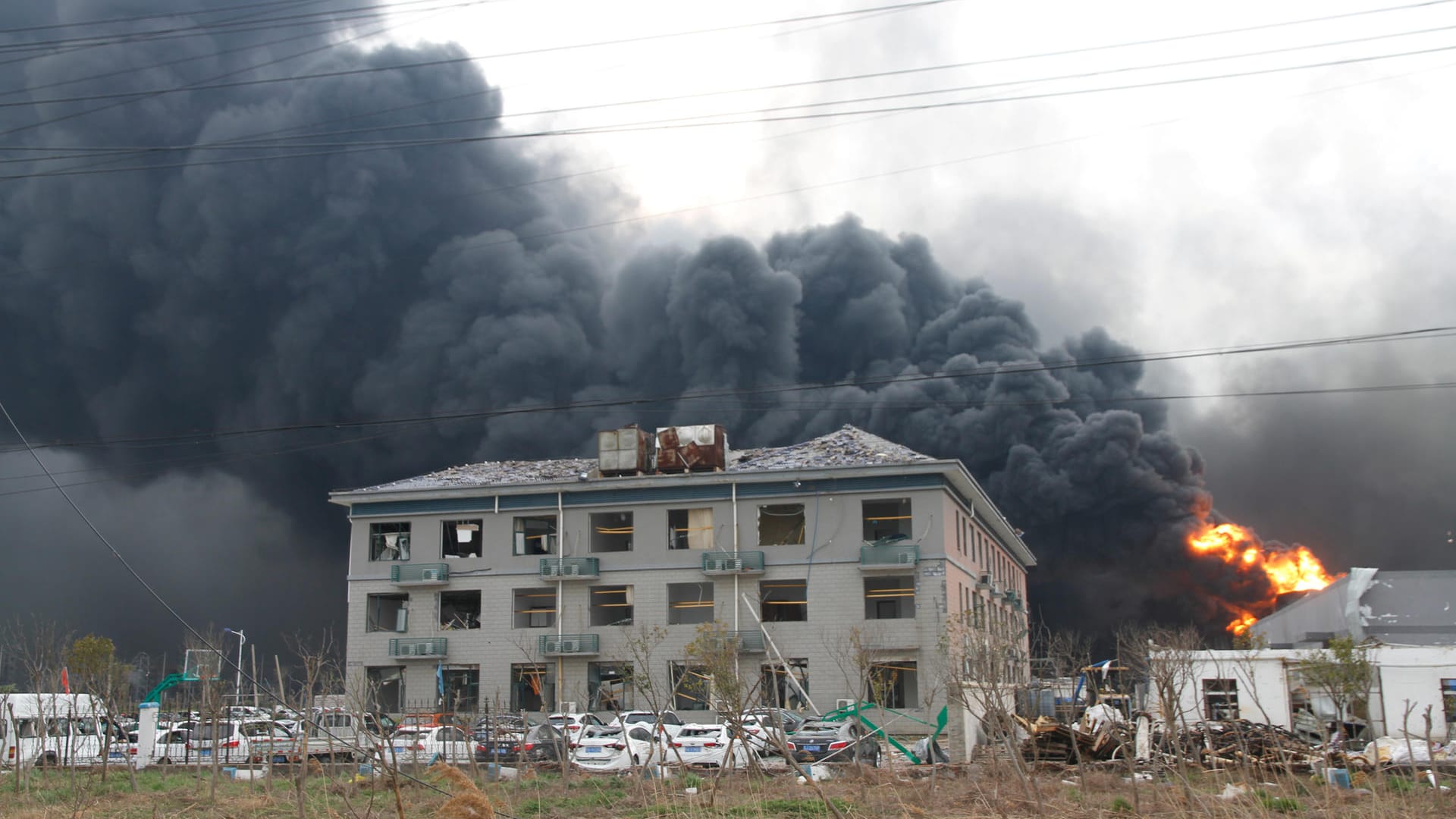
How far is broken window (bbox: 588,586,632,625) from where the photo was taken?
5281 centimetres

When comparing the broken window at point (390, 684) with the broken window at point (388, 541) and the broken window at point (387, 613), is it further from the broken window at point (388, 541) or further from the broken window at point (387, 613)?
the broken window at point (388, 541)

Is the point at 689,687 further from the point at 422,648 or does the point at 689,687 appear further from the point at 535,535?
the point at 422,648

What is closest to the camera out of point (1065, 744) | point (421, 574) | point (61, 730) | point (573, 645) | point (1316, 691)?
point (1065, 744)

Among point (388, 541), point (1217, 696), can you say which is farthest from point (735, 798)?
point (388, 541)

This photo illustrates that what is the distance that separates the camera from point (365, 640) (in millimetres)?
53812

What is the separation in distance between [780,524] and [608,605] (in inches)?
320

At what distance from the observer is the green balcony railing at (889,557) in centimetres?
4859

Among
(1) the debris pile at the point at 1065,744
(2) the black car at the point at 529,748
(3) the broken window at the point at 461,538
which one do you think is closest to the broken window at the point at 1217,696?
(1) the debris pile at the point at 1065,744

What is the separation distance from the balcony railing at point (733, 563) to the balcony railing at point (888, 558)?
4183 mm

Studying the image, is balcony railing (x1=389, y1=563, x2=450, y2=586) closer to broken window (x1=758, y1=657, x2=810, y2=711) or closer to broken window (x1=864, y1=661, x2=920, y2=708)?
broken window (x1=758, y1=657, x2=810, y2=711)

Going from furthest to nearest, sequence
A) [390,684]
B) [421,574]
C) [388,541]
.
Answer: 1. [388,541]
2. [390,684]
3. [421,574]

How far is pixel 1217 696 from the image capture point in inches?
1711

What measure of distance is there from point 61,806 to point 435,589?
28.4 meters

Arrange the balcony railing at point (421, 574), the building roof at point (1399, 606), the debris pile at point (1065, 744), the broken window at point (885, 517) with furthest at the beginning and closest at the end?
the building roof at point (1399, 606) < the balcony railing at point (421, 574) < the broken window at point (885, 517) < the debris pile at point (1065, 744)
